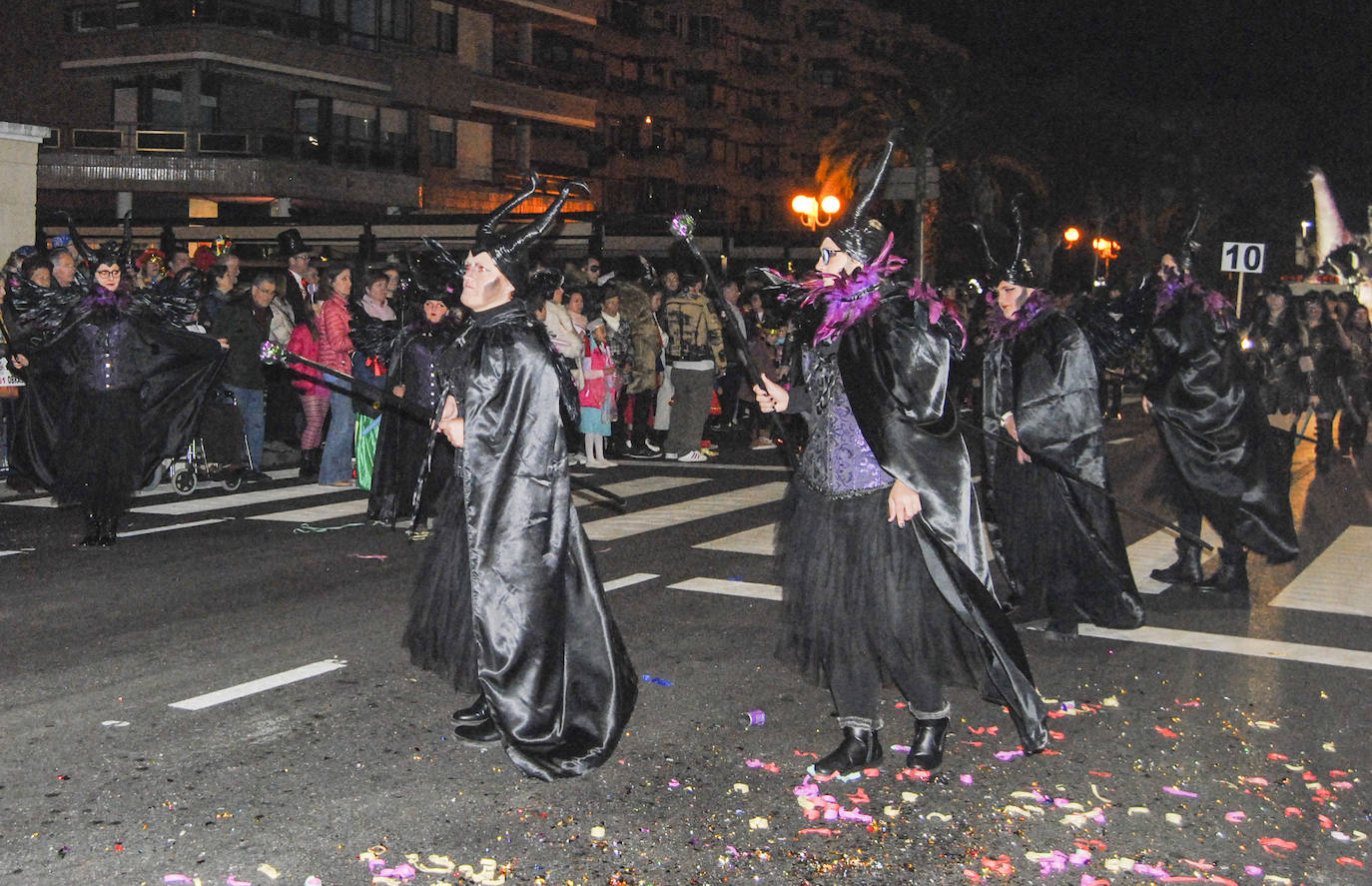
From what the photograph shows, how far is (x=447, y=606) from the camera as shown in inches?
210

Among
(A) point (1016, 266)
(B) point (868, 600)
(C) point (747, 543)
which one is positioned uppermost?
(A) point (1016, 266)

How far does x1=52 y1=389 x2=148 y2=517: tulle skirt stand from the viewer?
369 inches

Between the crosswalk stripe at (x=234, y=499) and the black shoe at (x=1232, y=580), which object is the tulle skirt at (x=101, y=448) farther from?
the black shoe at (x=1232, y=580)

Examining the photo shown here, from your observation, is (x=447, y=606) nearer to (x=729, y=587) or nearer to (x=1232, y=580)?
(x=729, y=587)

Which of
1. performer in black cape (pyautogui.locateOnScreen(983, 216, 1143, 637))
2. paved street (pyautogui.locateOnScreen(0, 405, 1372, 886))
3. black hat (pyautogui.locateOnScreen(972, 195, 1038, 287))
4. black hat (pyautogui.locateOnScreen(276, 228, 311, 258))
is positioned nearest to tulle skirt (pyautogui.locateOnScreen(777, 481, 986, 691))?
paved street (pyautogui.locateOnScreen(0, 405, 1372, 886))

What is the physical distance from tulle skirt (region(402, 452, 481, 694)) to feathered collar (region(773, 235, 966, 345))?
4.99ft

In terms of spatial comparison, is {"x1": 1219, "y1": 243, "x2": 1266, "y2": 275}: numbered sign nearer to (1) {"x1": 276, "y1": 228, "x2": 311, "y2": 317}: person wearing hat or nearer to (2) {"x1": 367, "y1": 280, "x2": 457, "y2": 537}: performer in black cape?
(1) {"x1": 276, "y1": 228, "x2": 311, "y2": 317}: person wearing hat

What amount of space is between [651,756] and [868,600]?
102cm

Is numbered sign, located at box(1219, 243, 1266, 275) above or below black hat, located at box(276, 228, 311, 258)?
above

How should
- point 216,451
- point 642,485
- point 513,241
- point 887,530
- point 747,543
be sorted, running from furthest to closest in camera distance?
1. point 642,485
2. point 216,451
3. point 747,543
4. point 513,241
5. point 887,530

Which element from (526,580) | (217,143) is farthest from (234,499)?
(217,143)

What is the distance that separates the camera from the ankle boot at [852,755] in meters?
5.11

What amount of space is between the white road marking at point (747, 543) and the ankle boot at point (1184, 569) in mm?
2591

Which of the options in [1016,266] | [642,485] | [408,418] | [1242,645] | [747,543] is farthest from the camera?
[642,485]
